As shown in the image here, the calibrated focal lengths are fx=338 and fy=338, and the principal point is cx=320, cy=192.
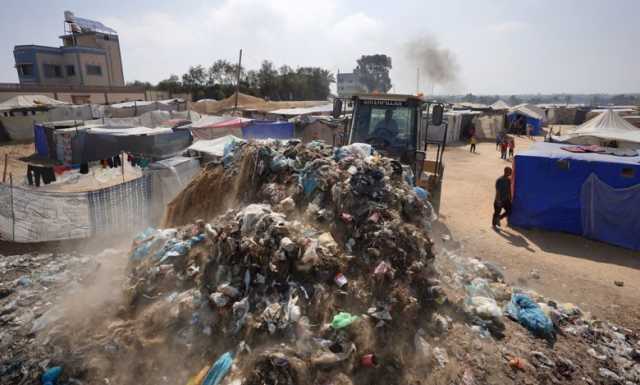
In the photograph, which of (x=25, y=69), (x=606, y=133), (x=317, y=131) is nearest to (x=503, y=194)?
(x=606, y=133)

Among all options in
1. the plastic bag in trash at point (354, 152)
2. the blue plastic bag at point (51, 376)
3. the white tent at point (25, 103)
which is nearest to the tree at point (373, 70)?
the white tent at point (25, 103)

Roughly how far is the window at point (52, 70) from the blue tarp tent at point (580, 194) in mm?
43891

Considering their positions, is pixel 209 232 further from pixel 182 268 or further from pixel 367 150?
pixel 367 150

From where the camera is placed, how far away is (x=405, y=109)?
22.0 feet

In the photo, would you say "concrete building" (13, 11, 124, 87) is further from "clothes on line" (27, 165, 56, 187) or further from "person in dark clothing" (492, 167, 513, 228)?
"person in dark clothing" (492, 167, 513, 228)

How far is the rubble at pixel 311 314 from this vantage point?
336cm

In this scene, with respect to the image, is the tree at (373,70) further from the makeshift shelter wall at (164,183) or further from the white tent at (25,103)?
the makeshift shelter wall at (164,183)

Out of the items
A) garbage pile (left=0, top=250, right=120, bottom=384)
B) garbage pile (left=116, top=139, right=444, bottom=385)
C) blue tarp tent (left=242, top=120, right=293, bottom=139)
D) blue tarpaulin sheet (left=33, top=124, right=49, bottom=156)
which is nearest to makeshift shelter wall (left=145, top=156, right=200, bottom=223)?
garbage pile (left=0, top=250, right=120, bottom=384)

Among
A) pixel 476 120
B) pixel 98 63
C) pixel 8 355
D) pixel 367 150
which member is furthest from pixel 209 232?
pixel 98 63

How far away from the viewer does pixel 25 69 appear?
34531 millimetres

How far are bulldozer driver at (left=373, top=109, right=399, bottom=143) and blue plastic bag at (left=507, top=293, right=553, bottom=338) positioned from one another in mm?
3642

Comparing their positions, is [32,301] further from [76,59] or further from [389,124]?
[76,59]

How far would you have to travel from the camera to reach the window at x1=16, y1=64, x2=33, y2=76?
113 feet

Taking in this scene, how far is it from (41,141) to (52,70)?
25.8 metres
